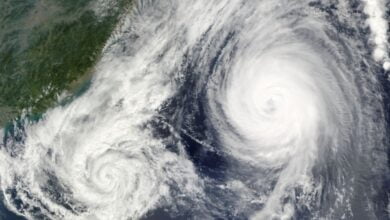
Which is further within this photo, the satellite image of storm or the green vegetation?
the green vegetation

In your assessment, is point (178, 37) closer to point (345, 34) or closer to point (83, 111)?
point (83, 111)

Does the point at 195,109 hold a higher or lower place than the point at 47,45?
higher

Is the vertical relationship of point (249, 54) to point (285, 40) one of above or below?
below

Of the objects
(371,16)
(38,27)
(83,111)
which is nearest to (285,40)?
(371,16)

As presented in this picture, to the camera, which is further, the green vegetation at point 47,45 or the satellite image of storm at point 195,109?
the green vegetation at point 47,45
